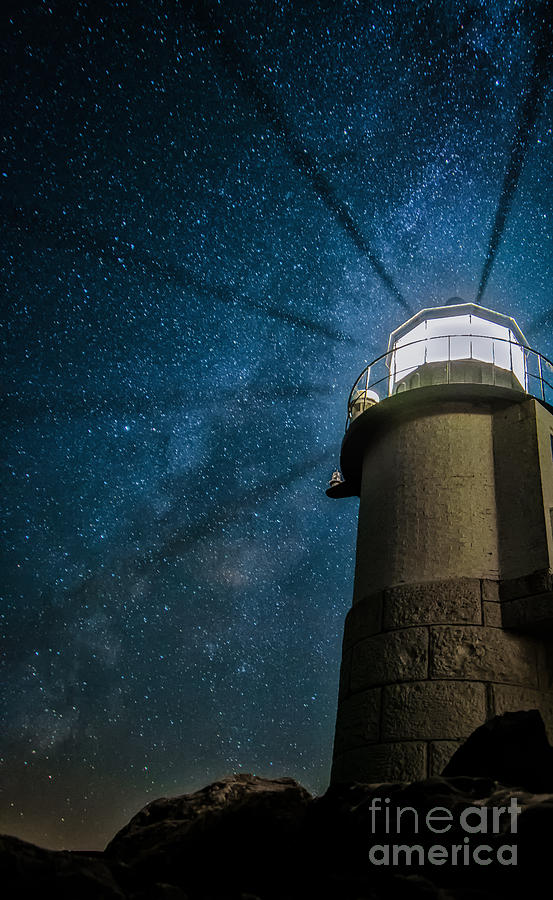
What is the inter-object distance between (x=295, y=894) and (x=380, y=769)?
4255mm

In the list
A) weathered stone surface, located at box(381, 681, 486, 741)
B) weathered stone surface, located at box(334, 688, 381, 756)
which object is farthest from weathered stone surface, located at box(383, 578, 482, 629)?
weathered stone surface, located at box(334, 688, 381, 756)

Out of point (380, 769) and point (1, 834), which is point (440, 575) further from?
point (1, 834)

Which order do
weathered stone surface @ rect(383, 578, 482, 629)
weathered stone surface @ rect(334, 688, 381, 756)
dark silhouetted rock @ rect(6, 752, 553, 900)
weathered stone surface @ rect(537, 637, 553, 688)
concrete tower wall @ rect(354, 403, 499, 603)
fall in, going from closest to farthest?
dark silhouetted rock @ rect(6, 752, 553, 900) < weathered stone surface @ rect(537, 637, 553, 688) < weathered stone surface @ rect(334, 688, 381, 756) < weathered stone surface @ rect(383, 578, 482, 629) < concrete tower wall @ rect(354, 403, 499, 603)

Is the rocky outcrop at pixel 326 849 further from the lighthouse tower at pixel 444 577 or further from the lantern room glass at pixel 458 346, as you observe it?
the lantern room glass at pixel 458 346

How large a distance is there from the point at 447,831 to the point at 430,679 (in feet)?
13.6

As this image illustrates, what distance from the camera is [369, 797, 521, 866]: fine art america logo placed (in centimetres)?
403

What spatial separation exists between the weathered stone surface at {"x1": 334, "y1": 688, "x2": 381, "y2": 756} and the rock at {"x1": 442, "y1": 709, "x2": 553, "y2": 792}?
9.26ft

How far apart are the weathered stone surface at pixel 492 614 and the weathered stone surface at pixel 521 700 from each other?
0.75m

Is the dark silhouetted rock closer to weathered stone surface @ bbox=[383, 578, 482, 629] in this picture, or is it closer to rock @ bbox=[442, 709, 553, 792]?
rock @ bbox=[442, 709, 553, 792]

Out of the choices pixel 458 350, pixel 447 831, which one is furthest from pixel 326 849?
pixel 458 350

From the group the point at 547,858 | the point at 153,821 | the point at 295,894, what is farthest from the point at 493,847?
the point at 153,821

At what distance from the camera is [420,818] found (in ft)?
14.9

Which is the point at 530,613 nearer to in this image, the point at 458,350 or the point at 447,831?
the point at 447,831

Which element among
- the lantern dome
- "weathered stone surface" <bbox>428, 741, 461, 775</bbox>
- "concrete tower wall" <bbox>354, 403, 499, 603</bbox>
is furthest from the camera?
the lantern dome
